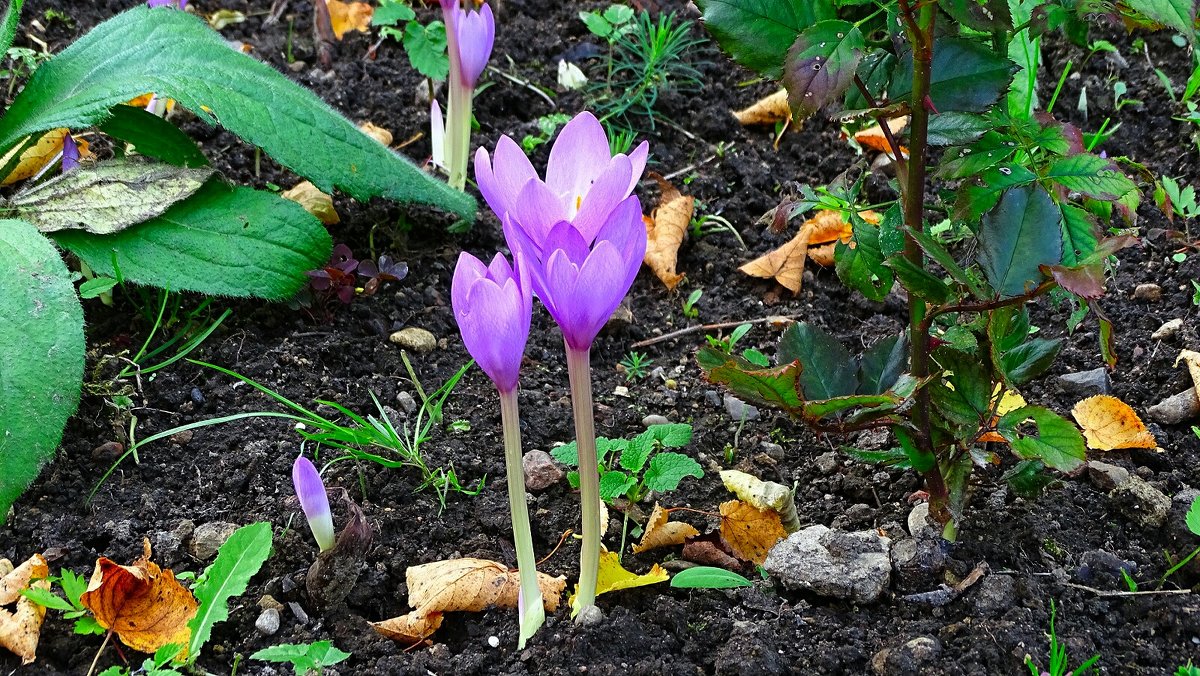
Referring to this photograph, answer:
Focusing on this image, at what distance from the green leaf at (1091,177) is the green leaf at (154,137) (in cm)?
182

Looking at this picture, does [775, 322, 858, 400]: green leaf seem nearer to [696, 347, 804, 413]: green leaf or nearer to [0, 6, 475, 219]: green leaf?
[696, 347, 804, 413]: green leaf

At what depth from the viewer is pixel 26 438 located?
1.90 metres

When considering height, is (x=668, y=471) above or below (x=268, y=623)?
above

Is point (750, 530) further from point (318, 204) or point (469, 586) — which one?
point (318, 204)

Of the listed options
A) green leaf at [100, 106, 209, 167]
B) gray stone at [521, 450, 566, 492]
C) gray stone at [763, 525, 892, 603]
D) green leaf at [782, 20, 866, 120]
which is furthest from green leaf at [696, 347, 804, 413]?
green leaf at [100, 106, 209, 167]

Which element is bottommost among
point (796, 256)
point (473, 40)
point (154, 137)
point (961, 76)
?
point (796, 256)

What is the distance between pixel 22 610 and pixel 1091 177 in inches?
67.9

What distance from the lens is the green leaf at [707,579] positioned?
1734mm

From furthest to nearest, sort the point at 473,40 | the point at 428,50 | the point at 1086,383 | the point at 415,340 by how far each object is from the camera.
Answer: the point at 428,50, the point at 473,40, the point at 415,340, the point at 1086,383

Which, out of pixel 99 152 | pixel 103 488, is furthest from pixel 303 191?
pixel 103 488

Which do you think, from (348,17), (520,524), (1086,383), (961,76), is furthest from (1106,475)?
(348,17)

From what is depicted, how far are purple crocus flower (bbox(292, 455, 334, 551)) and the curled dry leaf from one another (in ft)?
1.35

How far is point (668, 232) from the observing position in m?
2.81

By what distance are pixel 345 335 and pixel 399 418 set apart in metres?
0.31
